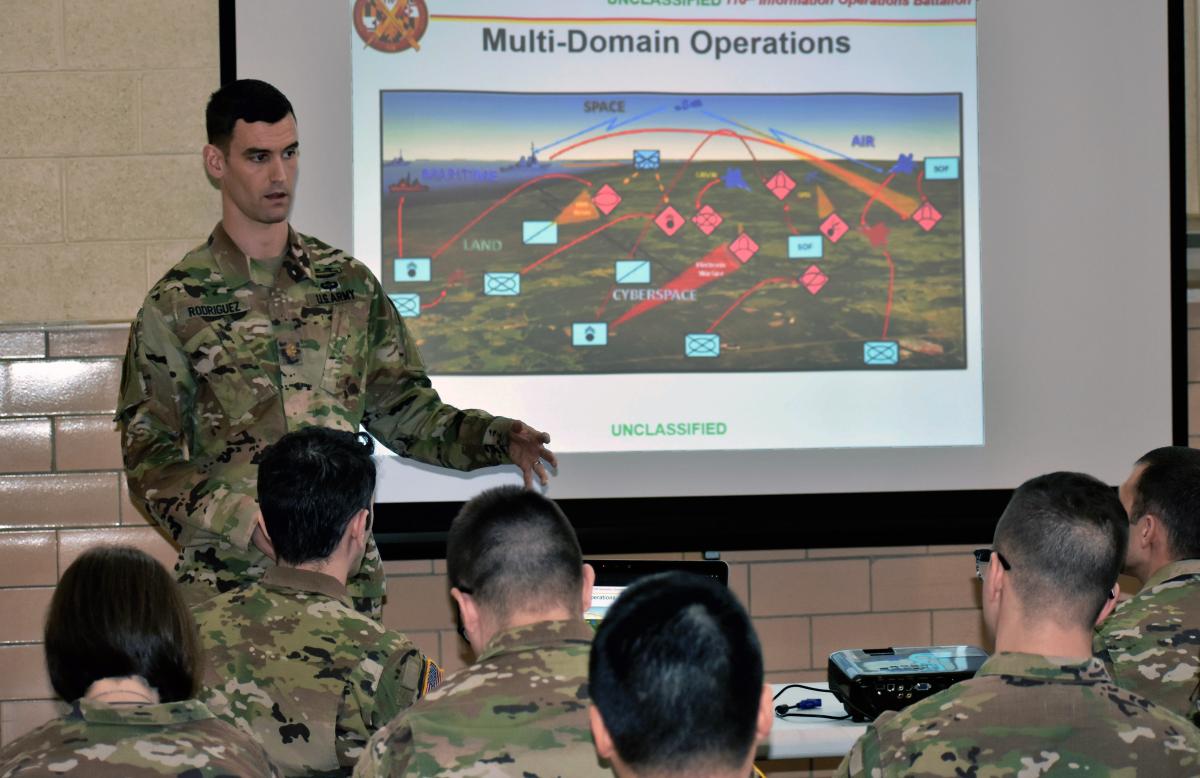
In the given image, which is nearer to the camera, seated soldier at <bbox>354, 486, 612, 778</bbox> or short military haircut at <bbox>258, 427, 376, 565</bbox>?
seated soldier at <bbox>354, 486, 612, 778</bbox>

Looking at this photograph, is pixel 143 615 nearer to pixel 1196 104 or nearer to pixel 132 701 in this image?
pixel 132 701

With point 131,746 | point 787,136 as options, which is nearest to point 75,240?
point 787,136

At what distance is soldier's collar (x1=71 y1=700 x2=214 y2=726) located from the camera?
144 centimetres

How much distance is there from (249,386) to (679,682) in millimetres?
1882

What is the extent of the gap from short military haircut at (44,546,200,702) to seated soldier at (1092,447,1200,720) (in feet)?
5.10

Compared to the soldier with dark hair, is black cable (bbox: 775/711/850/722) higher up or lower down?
lower down

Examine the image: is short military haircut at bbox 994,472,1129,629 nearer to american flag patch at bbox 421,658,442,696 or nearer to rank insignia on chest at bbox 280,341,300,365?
american flag patch at bbox 421,658,442,696

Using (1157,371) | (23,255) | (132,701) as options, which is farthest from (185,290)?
(1157,371)

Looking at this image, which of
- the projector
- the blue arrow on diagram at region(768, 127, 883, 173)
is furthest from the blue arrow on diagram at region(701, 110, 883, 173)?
the projector

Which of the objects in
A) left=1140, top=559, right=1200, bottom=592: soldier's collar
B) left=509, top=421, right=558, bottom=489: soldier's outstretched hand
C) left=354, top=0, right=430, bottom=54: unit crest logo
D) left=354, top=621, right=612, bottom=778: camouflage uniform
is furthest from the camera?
left=354, top=0, right=430, bottom=54: unit crest logo

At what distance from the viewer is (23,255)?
3422 millimetres

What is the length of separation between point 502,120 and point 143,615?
7.36 feet

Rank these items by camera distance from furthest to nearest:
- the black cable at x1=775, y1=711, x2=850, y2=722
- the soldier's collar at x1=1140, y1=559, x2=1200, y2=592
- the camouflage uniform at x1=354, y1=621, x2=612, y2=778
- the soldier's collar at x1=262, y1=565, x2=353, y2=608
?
the black cable at x1=775, y1=711, x2=850, y2=722
the soldier's collar at x1=1140, y1=559, x2=1200, y2=592
the soldier's collar at x1=262, y1=565, x2=353, y2=608
the camouflage uniform at x1=354, y1=621, x2=612, y2=778

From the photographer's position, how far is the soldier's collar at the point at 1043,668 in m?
1.67
